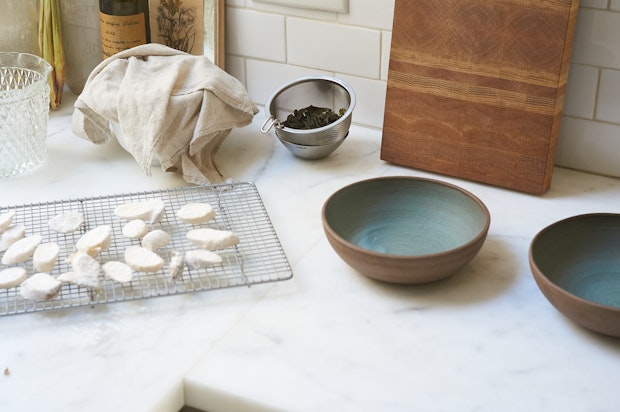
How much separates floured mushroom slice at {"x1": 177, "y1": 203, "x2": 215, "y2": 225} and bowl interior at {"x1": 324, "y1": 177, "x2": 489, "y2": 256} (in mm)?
182

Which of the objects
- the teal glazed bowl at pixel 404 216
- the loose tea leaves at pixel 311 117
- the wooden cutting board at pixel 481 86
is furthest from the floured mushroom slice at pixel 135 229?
the wooden cutting board at pixel 481 86

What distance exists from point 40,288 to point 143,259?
140 millimetres

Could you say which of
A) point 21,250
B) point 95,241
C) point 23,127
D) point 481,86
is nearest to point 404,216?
point 481,86

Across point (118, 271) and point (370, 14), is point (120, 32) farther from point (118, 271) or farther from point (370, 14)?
point (118, 271)

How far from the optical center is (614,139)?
1.39 m

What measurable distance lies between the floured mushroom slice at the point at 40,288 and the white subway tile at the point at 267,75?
0.73m

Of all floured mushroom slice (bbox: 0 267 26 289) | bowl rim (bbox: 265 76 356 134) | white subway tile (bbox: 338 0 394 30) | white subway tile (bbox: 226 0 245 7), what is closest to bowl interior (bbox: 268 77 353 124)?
bowl rim (bbox: 265 76 356 134)

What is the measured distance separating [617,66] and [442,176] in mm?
335

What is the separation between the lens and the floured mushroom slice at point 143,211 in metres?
1.24

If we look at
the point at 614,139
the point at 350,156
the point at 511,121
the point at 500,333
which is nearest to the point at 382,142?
the point at 350,156

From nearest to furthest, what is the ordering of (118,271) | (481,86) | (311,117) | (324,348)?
(324,348)
(118,271)
(481,86)
(311,117)

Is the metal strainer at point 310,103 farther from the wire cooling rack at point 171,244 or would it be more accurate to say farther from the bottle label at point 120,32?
the bottle label at point 120,32

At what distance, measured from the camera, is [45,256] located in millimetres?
1132

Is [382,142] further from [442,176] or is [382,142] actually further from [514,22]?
[514,22]
